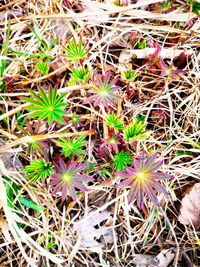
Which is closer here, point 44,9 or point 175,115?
point 175,115

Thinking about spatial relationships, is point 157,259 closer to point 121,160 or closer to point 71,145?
point 121,160

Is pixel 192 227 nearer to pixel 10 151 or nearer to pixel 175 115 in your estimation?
pixel 175 115

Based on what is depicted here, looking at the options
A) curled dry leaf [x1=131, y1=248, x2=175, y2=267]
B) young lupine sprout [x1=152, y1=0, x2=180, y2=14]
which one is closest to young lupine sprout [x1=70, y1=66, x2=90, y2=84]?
young lupine sprout [x1=152, y1=0, x2=180, y2=14]

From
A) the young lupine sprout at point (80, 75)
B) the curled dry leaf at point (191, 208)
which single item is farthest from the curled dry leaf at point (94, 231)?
the young lupine sprout at point (80, 75)

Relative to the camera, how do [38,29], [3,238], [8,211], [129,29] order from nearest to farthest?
[8,211] → [3,238] → [129,29] → [38,29]

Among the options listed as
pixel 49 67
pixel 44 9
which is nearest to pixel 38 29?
pixel 44 9

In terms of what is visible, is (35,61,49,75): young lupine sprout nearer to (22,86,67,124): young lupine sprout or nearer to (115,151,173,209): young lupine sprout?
(22,86,67,124): young lupine sprout

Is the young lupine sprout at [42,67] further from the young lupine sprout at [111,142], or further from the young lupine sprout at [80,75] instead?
the young lupine sprout at [111,142]
